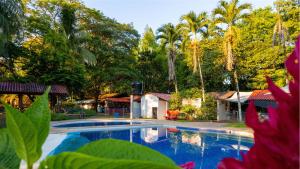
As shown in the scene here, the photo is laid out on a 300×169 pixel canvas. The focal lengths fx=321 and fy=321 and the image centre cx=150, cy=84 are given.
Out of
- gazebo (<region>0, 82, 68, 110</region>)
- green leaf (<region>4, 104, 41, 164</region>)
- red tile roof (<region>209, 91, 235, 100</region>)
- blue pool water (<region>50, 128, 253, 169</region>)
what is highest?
gazebo (<region>0, 82, 68, 110</region>)

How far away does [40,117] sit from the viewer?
0.38 metres

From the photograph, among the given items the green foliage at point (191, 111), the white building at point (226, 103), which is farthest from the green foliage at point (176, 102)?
the white building at point (226, 103)

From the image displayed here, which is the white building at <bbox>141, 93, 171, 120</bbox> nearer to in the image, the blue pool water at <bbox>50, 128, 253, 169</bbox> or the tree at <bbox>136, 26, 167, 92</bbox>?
the tree at <bbox>136, 26, 167, 92</bbox>

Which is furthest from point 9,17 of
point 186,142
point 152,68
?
point 152,68

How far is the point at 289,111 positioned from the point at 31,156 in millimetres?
270

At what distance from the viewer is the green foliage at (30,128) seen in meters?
0.33

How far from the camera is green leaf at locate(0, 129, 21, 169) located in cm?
42

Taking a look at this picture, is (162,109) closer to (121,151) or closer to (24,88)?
(24,88)

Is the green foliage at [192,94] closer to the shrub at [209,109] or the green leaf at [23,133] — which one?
the shrub at [209,109]

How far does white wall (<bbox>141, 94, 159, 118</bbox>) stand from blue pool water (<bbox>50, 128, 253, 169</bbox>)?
26.1 feet

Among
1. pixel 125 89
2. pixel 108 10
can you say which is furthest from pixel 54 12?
pixel 125 89

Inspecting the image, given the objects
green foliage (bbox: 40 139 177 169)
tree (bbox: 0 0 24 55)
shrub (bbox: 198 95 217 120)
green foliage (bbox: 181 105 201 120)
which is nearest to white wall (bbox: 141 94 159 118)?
green foliage (bbox: 181 105 201 120)

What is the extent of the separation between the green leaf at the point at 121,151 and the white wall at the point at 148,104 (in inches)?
1042

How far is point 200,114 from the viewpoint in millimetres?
24484
